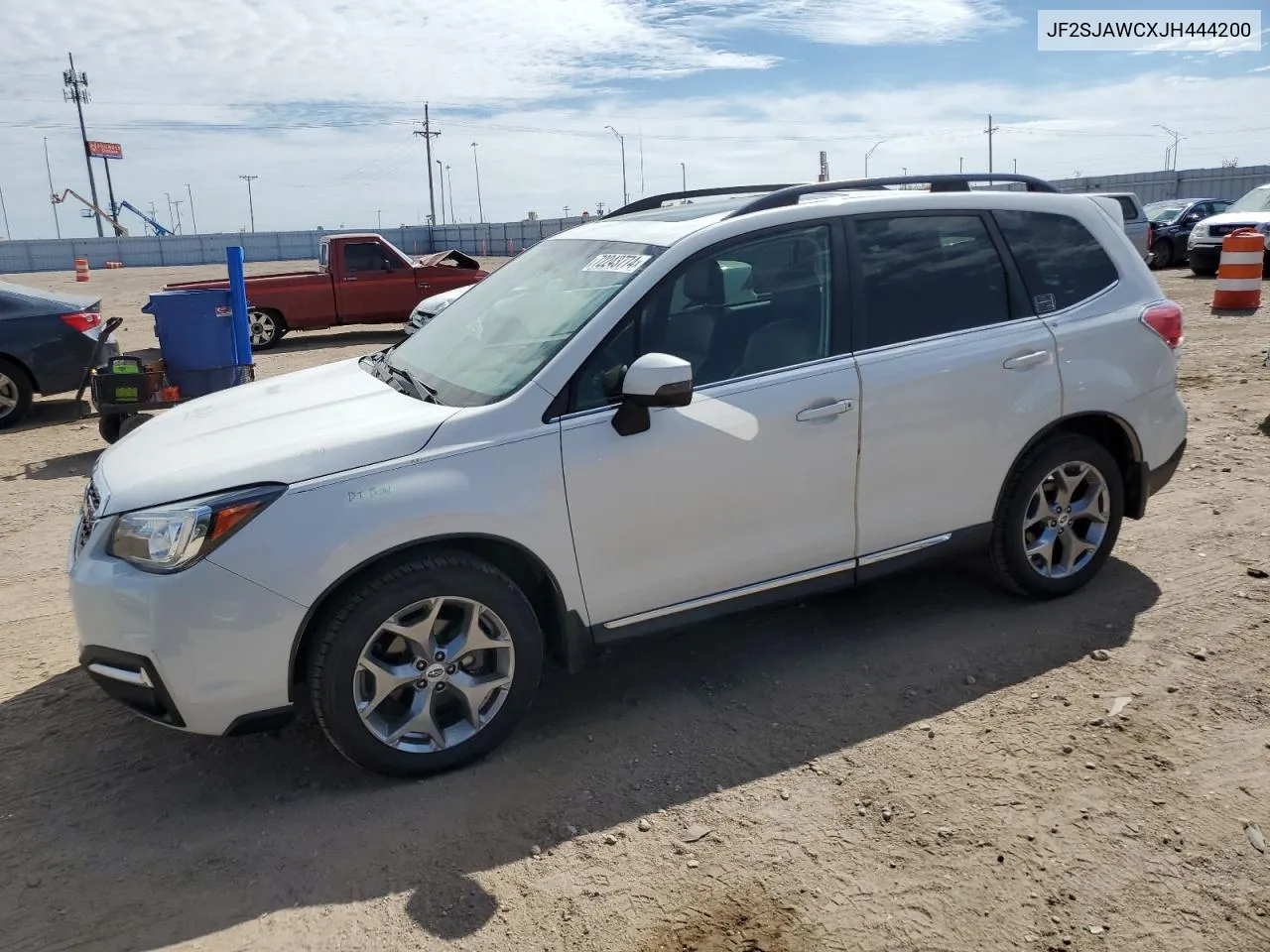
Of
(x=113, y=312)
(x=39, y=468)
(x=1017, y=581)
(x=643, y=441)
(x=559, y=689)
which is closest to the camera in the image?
(x=643, y=441)

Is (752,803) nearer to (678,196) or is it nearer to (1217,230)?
(678,196)

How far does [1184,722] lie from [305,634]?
121 inches

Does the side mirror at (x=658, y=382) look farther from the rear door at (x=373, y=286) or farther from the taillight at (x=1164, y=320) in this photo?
the rear door at (x=373, y=286)

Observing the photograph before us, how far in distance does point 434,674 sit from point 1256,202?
2185 cm

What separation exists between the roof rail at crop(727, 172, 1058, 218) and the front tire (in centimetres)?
119

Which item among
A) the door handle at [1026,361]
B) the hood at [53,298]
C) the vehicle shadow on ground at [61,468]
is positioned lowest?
the vehicle shadow on ground at [61,468]

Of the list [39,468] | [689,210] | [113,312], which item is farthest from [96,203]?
[689,210]

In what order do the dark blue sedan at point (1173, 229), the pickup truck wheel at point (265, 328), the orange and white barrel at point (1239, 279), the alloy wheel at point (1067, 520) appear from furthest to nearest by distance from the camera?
the dark blue sedan at point (1173, 229)
the pickup truck wheel at point (265, 328)
the orange and white barrel at point (1239, 279)
the alloy wheel at point (1067, 520)

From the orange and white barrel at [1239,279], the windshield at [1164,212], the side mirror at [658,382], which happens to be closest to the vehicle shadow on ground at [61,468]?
the side mirror at [658,382]

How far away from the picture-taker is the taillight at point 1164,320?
452 centimetres

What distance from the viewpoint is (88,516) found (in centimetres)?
351

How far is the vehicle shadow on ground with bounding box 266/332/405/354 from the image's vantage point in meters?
16.2

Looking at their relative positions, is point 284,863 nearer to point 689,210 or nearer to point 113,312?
point 689,210

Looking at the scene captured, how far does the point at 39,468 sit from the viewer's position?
8336mm
